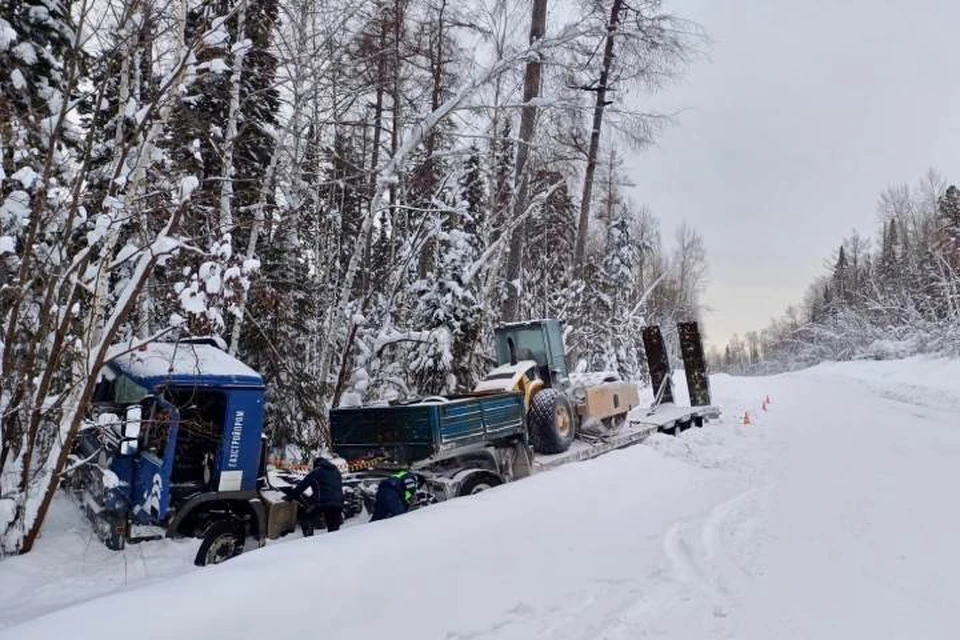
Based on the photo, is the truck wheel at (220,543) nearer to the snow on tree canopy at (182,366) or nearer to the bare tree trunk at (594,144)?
the snow on tree canopy at (182,366)

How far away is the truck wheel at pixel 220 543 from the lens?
6.70 metres

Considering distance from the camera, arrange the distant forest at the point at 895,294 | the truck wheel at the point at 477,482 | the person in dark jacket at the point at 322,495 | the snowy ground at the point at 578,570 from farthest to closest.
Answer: the distant forest at the point at 895,294 → the truck wheel at the point at 477,482 → the person in dark jacket at the point at 322,495 → the snowy ground at the point at 578,570

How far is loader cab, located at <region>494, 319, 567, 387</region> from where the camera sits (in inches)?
480

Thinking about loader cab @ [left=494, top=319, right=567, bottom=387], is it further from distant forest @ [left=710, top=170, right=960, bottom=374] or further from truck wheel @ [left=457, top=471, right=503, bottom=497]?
distant forest @ [left=710, top=170, right=960, bottom=374]

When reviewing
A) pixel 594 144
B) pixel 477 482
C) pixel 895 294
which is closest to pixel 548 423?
pixel 477 482

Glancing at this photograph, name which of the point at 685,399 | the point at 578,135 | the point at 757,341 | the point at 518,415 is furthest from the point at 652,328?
the point at 757,341

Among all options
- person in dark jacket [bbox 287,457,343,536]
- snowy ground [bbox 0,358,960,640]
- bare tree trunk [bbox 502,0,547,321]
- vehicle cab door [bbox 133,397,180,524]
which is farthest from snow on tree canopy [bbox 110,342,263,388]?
bare tree trunk [bbox 502,0,547,321]

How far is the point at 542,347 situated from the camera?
481 inches

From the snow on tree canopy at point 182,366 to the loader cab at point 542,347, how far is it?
19.1 feet

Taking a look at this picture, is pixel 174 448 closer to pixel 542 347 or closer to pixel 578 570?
pixel 578 570

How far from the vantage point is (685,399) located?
87.7 feet

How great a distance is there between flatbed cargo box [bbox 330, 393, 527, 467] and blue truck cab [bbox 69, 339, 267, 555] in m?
1.73

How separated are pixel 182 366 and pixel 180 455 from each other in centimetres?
121

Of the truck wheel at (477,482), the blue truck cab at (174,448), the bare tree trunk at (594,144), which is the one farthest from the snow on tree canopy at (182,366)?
the bare tree trunk at (594,144)
